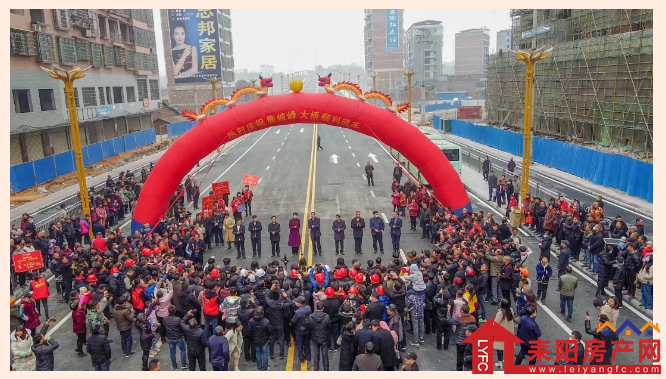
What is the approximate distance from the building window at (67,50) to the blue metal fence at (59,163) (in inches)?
252

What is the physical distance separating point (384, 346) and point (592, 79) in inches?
1234

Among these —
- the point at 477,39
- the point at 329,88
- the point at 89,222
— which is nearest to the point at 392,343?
the point at 329,88

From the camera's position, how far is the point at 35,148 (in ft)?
115

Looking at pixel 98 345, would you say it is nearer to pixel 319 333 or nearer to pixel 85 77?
pixel 319 333

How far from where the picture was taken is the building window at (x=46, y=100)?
3519cm

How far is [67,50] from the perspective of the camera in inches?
1500

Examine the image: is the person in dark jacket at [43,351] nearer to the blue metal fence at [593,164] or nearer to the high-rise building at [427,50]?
the blue metal fence at [593,164]

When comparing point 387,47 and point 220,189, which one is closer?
point 220,189

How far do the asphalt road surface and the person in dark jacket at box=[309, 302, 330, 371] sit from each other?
467 millimetres

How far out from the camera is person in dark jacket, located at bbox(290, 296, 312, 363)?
33.4 ft

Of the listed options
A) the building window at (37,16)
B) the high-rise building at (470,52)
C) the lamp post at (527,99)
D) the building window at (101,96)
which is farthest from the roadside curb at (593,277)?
the high-rise building at (470,52)

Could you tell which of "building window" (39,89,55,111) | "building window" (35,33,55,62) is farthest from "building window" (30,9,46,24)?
"building window" (39,89,55,111)

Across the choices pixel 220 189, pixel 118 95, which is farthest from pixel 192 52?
pixel 220 189

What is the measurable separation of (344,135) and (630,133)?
29.5 m
